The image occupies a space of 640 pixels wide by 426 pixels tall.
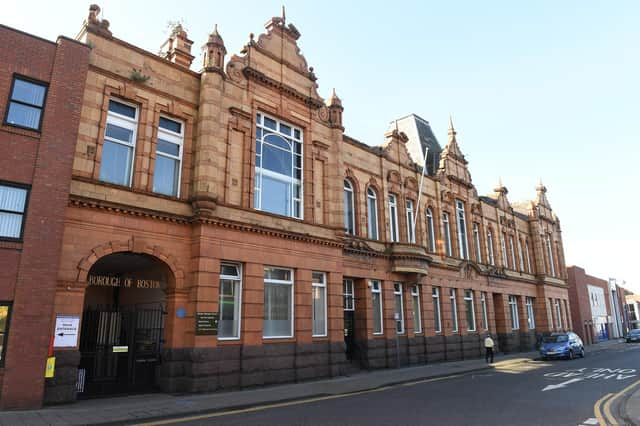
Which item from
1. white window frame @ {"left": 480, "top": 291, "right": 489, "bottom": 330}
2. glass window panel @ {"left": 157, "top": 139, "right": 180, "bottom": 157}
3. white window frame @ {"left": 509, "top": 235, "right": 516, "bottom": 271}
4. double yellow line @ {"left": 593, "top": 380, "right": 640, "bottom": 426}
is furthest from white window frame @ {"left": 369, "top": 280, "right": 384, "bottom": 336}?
white window frame @ {"left": 509, "top": 235, "right": 516, "bottom": 271}

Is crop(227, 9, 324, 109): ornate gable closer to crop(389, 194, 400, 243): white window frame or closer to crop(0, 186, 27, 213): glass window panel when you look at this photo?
crop(389, 194, 400, 243): white window frame

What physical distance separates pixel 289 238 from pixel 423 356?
465 inches

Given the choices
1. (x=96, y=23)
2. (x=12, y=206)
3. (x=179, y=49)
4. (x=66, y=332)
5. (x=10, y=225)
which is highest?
(x=179, y=49)

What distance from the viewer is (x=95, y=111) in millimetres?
14039

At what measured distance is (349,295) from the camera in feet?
71.9

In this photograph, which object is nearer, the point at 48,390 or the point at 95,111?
the point at 48,390

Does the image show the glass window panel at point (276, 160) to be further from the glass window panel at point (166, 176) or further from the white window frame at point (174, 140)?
the glass window panel at point (166, 176)

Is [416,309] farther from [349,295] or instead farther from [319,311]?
[319,311]

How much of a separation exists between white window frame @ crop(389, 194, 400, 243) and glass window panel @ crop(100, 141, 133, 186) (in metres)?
14.7

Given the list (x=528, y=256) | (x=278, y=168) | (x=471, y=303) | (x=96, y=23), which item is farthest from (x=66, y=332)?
(x=528, y=256)

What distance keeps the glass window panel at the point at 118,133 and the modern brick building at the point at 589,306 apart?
171 ft

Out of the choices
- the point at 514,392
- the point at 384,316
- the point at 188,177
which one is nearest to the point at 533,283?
the point at 384,316

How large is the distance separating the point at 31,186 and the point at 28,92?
2835mm

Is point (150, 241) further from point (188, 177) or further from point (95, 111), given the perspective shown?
point (95, 111)
